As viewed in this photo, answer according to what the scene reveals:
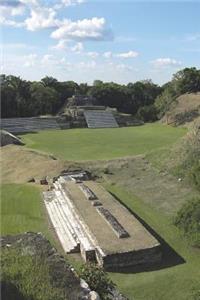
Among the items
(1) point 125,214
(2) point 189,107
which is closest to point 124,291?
(1) point 125,214

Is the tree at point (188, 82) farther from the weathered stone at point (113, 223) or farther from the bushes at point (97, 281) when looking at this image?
the bushes at point (97, 281)

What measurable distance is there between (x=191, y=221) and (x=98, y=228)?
2.99 metres

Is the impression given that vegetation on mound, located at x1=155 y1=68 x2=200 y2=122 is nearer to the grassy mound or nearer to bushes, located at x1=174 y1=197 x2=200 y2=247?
the grassy mound

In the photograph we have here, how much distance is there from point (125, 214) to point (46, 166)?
9658 millimetres

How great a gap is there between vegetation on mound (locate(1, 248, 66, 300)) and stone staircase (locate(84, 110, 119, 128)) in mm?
40307

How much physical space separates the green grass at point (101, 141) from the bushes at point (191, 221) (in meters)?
12.8

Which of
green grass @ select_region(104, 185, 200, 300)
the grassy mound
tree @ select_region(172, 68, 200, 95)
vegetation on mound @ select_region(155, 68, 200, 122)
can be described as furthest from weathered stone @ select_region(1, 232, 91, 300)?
tree @ select_region(172, 68, 200, 95)

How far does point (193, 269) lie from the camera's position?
513 inches

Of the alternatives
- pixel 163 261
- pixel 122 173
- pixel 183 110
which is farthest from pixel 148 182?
pixel 183 110

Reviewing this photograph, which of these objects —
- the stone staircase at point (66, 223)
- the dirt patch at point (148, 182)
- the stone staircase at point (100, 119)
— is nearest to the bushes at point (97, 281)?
the stone staircase at point (66, 223)

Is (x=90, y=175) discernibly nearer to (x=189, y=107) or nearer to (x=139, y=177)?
(x=139, y=177)

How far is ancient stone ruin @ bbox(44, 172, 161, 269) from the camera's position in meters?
13.3

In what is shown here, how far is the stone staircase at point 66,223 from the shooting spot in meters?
14.5

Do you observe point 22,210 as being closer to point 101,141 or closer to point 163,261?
point 163,261
